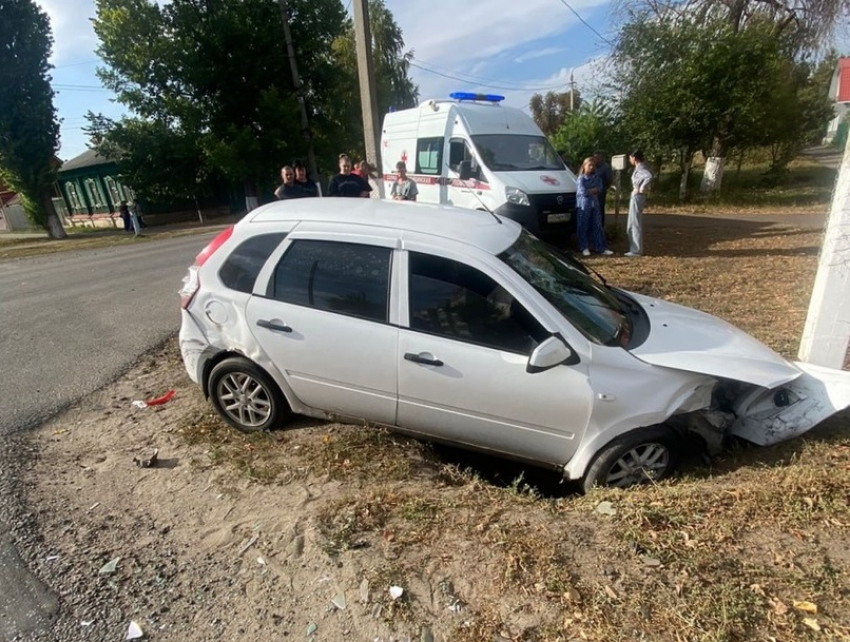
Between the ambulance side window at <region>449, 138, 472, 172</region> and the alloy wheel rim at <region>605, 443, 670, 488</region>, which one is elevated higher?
the ambulance side window at <region>449, 138, 472, 172</region>

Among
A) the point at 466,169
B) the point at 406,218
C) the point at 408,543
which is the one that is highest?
the point at 466,169

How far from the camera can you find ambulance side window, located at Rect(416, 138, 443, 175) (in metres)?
9.88

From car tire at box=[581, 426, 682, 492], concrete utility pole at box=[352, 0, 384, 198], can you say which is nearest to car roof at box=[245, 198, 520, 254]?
car tire at box=[581, 426, 682, 492]

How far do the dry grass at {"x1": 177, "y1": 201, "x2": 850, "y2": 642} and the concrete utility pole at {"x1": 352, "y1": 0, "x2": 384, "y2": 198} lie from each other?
26.6 feet

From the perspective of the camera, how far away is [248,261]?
365 cm

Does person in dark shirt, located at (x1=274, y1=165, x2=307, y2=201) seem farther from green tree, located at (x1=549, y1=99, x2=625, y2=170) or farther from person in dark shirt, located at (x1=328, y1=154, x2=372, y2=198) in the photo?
green tree, located at (x1=549, y1=99, x2=625, y2=170)

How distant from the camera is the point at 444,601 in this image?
2168mm

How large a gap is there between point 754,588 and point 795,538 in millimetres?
492

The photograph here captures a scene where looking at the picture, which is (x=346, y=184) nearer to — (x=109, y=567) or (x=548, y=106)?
(x=109, y=567)

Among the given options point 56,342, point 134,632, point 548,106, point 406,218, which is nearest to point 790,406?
point 406,218

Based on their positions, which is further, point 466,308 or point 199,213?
point 199,213

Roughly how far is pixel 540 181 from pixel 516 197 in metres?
0.80

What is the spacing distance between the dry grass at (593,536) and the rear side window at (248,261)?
1166mm

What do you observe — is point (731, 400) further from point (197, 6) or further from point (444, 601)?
point (197, 6)
